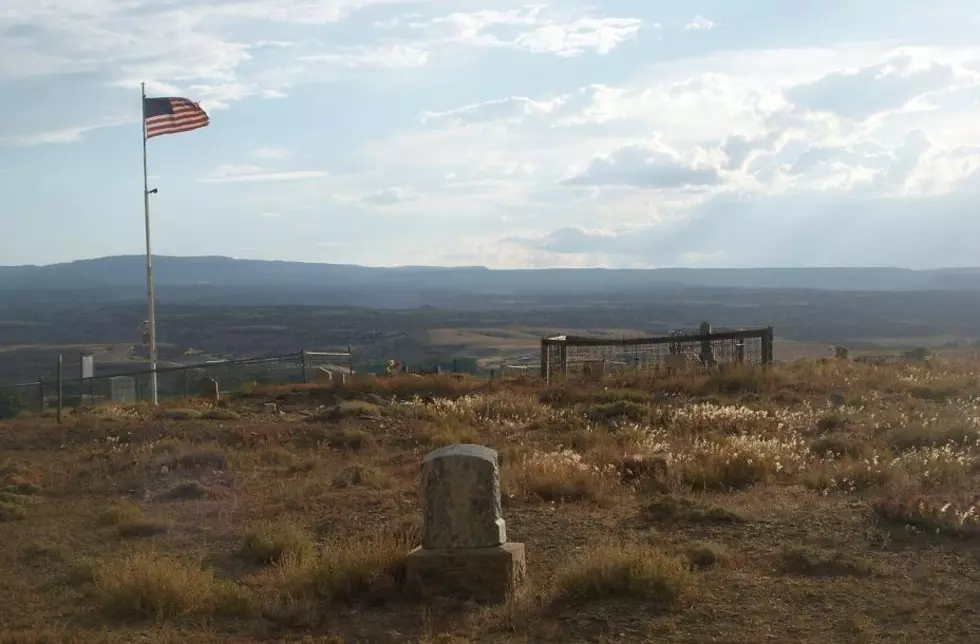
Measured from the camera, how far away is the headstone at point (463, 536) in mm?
8156

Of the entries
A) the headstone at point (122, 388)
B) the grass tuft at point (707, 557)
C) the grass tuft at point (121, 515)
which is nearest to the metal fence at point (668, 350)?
the headstone at point (122, 388)

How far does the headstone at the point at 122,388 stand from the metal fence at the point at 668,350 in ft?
35.7

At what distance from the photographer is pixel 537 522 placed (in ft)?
35.3

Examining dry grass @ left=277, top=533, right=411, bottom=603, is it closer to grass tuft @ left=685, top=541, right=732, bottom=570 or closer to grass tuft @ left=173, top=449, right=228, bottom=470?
grass tuft @ left=685, top=541, right=732, bottom=570

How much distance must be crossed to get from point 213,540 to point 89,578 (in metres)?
1.64

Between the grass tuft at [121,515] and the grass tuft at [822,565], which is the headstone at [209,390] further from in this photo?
the grass tuft at [822,565]

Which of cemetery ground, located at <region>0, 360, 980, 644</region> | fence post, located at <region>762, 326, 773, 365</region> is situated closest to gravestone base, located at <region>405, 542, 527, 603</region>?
cemetery ground, located at <region>0, 360, 980, 644</region>

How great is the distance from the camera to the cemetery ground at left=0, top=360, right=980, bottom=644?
300 inches

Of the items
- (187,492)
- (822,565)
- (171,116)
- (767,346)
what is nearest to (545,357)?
(767,346)

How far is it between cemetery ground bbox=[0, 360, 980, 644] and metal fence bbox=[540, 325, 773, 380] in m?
5.29

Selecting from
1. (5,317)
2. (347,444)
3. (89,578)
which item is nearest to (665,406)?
(347,444)

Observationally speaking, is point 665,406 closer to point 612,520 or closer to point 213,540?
point 612,520

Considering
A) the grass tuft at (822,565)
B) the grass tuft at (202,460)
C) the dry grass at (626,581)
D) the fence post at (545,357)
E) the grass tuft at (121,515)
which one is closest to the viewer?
the dry grass at (626,581)

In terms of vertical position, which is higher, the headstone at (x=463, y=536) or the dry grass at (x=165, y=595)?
the headstone at (x=463, y=536)
